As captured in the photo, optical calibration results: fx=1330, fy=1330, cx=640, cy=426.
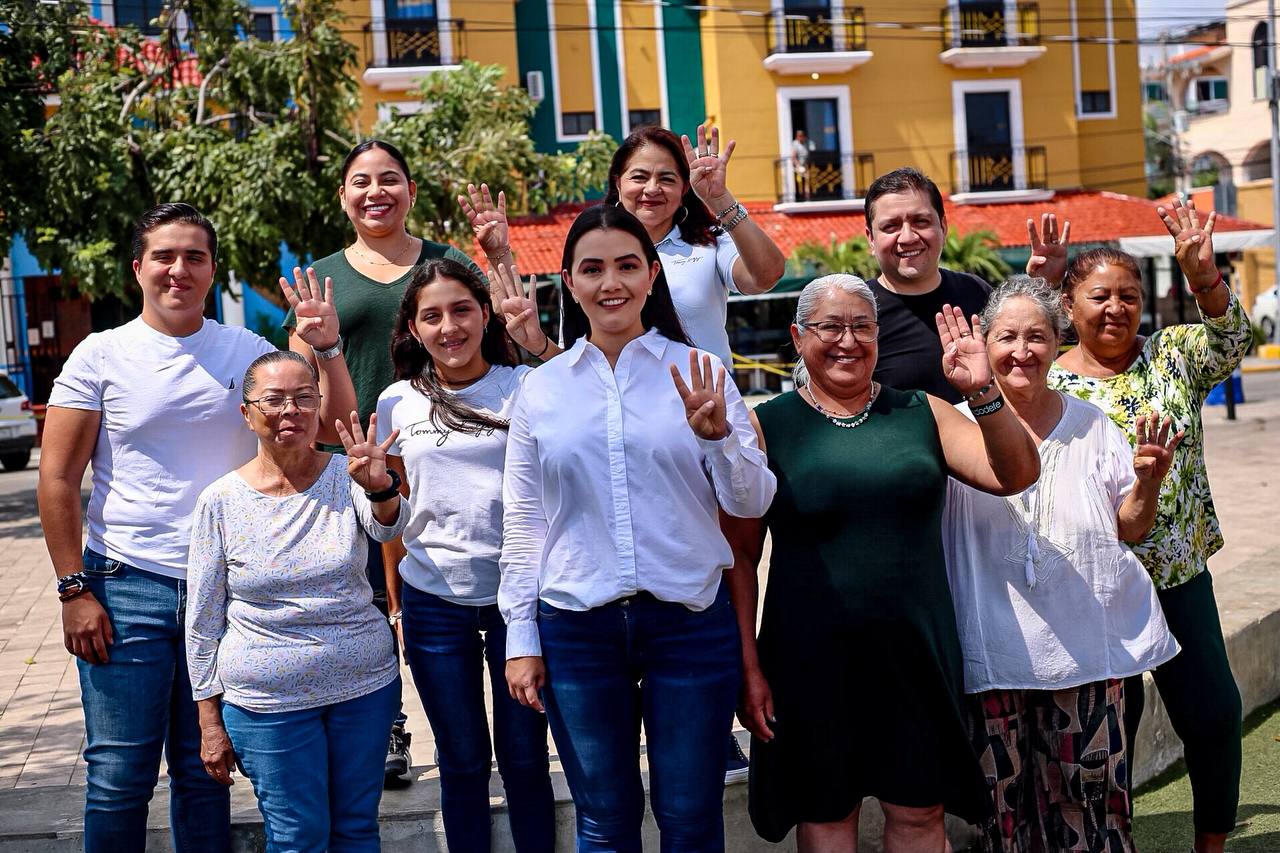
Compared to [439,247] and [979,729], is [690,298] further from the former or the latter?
[979,729]

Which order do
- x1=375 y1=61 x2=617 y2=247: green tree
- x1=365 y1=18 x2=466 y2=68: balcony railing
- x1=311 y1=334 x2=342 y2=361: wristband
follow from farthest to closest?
x1=365 y1=18 x2=466 y2=68: balcony railing → x1=375 y1=61 x2=617 y2=247: green tree → x1=311 y1=334 x2=342 y2=361: wristband

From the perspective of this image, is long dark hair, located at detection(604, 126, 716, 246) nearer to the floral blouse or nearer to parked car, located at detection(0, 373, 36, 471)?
the floral blouse

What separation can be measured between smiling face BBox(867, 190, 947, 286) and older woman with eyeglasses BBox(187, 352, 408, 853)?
1.64 metres

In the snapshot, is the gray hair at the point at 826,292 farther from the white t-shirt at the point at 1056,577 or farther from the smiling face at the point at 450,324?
the smiling face at the point at 450,324

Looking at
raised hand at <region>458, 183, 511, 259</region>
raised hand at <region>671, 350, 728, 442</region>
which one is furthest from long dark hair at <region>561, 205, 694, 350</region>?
raised hand at <region>458, 183, 511, 259</region>

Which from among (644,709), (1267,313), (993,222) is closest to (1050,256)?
(644,709)

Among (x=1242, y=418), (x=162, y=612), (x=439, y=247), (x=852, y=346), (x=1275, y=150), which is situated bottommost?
(x=1242, y=418)

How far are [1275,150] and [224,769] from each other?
105 feet

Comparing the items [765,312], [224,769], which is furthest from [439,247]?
[765,312]

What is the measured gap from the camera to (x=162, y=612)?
3.69 metres

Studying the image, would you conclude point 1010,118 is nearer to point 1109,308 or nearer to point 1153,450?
point 1109,308

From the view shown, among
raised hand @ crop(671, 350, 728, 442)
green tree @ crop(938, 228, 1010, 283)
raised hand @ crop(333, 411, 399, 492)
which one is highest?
green tree @ crop(938, 228, 1010, 283)

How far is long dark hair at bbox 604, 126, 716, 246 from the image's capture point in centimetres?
414

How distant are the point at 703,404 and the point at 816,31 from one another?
80.5 feet
